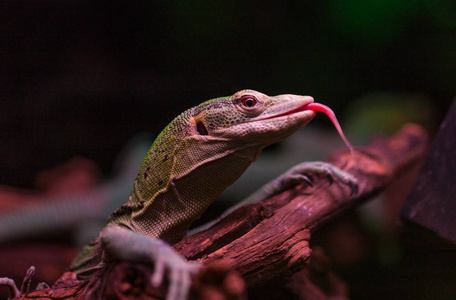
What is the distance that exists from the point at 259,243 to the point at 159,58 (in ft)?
6.12

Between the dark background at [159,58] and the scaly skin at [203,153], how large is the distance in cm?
95

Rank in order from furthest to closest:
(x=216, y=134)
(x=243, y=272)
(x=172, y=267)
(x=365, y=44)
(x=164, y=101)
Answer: (x=365, y=44) → (x=164, y=101) → (x=216, y=134) → (x=243, y=272) → (x=172, y=267)

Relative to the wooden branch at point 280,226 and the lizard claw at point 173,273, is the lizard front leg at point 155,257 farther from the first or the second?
the wooden branch at point 280,226

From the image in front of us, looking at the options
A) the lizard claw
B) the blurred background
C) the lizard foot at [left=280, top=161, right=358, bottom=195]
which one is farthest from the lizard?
the blurred background

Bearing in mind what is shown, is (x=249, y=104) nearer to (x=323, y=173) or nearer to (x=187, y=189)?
(x=187, y=189)

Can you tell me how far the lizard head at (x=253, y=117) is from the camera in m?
1.69

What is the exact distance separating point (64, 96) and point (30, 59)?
1.34 ft

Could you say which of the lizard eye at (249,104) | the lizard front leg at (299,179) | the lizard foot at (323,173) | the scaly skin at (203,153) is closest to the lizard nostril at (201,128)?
the scaly skin at (203,153)

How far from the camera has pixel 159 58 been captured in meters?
2.89

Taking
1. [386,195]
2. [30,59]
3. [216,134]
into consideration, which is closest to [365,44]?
[386,195]

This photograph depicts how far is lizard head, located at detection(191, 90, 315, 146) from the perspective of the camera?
1.69 m

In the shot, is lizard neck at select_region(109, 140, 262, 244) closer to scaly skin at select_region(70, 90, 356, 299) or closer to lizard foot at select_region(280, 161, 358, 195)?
scaly skin at select_region(70, 90, 356, 299)

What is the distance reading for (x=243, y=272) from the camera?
61.6 inches

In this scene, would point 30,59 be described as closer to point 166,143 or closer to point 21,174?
point 21,174
